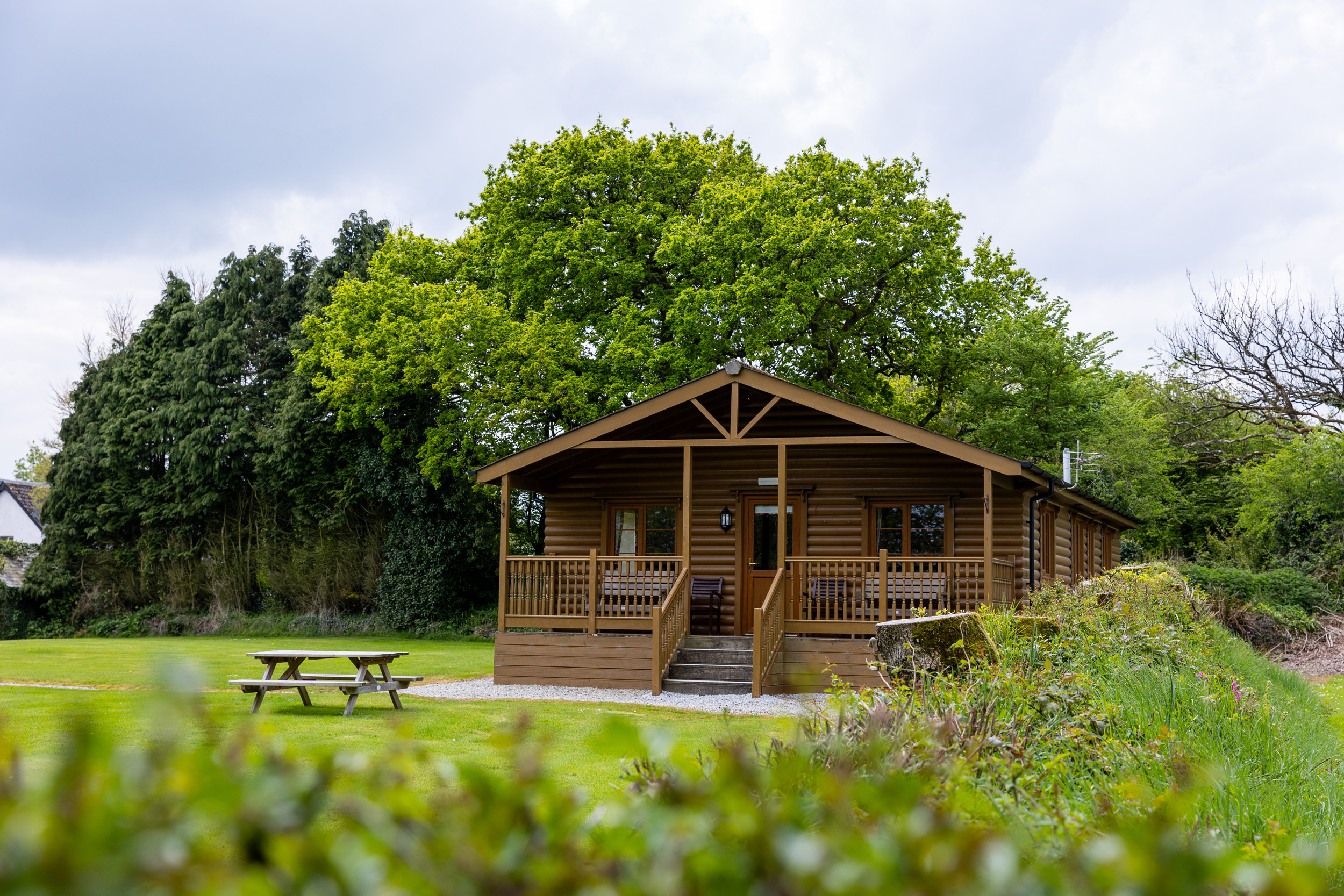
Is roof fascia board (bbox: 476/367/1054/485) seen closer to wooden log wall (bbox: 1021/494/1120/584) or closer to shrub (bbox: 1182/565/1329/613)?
wooden log wall (bbox: 1021/494/1120/584)

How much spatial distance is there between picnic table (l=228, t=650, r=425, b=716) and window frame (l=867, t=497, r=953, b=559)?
311 inches

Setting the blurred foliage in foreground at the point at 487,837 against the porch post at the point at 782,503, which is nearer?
the blurred foliage in foreground at the point at 487,837

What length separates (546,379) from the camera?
22.6 m

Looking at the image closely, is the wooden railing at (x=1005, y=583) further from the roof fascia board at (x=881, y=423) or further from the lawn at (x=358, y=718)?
the lawn at (x=358, y=718)

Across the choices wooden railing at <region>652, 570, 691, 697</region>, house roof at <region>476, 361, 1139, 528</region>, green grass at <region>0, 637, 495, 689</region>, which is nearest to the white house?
green grass at <region>0, 637, 495, 689</region>

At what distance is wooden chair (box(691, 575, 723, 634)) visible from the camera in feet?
52.8

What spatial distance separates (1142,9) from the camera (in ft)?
62.2

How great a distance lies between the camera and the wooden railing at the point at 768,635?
13.0 m

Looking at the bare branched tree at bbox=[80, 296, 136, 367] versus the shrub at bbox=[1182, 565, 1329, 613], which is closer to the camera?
the shrub at bbox=[1182, 565, 1329, 613]

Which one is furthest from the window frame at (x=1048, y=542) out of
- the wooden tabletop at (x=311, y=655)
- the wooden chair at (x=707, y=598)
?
the wooden tabletop at (x=311, y=655)

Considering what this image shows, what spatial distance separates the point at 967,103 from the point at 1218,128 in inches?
290

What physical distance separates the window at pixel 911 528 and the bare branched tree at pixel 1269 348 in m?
15.1

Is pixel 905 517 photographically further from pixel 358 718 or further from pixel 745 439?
pixel 358 718

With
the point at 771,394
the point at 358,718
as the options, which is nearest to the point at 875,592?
the point at 771,394
